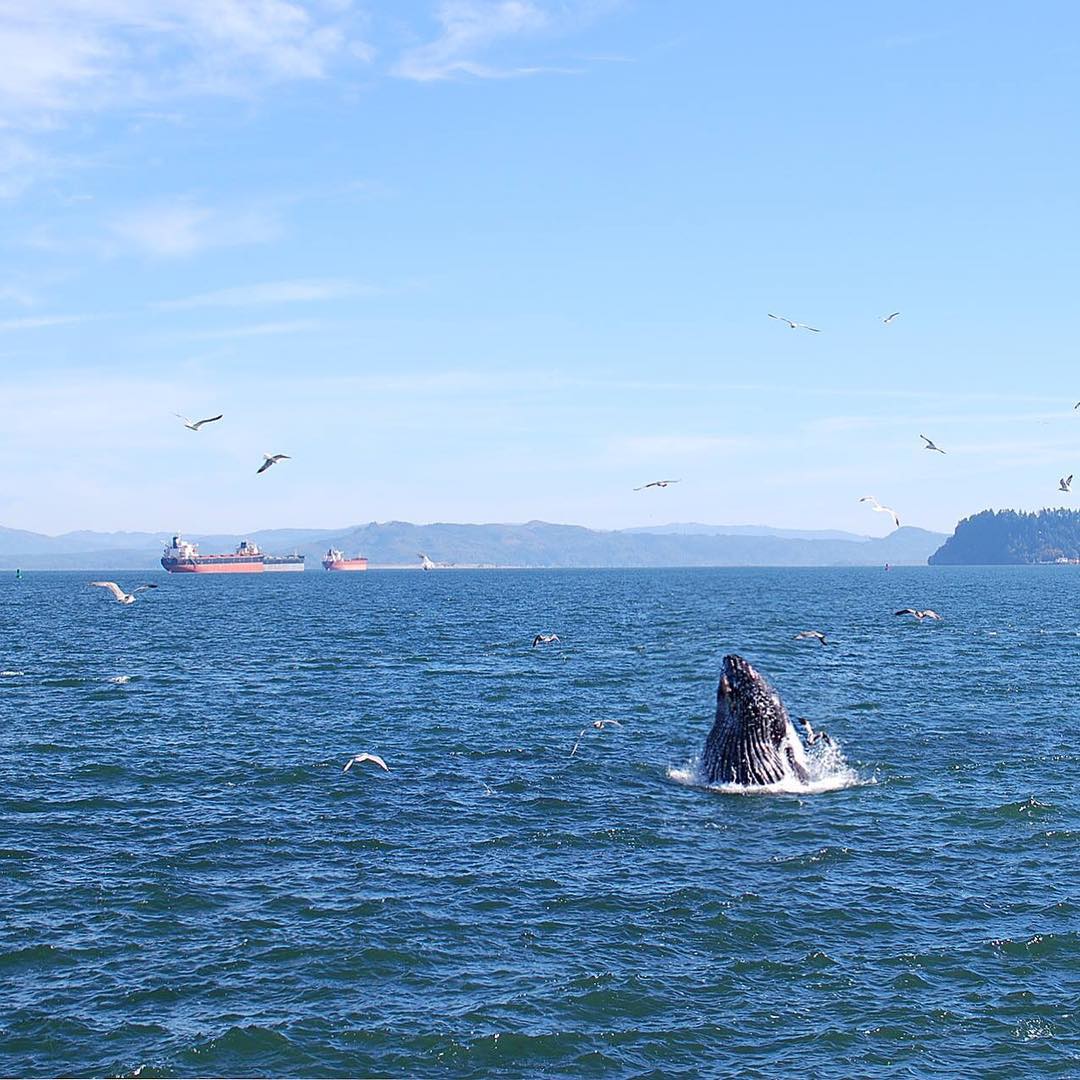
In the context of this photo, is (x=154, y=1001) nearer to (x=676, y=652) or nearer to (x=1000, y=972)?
(x=1000, y=972)

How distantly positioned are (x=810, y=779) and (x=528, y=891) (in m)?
13.4

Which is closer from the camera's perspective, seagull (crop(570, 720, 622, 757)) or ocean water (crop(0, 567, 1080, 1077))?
ocean water (crop(0, 567, 1080, 1077))

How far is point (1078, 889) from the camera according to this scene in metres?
26.8

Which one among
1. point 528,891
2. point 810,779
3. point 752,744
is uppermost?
point 752,744

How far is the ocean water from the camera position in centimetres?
2000

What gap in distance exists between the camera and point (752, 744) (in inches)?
1410

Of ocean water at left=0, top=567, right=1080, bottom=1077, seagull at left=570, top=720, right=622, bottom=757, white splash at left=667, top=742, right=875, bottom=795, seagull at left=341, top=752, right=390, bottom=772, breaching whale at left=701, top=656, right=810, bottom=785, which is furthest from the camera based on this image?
seagull at left=570, top=720, right=622, bottom=757

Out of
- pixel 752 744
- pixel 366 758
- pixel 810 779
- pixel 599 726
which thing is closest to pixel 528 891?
pixel 366 758

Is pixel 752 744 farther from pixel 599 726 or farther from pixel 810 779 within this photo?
pixel 599 726

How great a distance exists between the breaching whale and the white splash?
8.7 inches

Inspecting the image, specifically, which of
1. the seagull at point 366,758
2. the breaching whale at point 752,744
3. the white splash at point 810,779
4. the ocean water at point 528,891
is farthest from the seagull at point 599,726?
the seagull at point 366,758

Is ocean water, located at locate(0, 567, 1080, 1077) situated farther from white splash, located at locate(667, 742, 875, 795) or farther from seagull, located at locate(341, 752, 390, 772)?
seagull, located at locate(341, 752, 390, 772)

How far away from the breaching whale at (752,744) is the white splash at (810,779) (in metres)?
0.22

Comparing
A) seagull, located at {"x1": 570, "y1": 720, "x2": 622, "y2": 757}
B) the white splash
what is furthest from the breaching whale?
seagull, located at {"x1": 570, "y1": 720, "x2": 622, "y2": 757}
